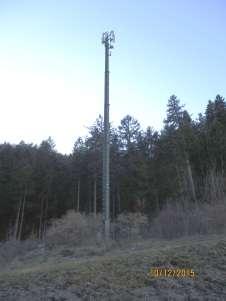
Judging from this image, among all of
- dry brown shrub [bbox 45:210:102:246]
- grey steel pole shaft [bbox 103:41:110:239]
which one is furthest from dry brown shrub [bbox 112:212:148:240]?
grey steel pole shaft [bbox 103:41:110:239]

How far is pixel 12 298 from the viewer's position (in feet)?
21.3

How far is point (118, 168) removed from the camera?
42219 mm

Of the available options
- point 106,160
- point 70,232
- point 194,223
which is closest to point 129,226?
point 70,232

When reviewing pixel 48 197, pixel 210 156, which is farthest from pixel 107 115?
pixel 48 197

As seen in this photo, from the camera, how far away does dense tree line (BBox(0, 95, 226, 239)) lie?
129ft

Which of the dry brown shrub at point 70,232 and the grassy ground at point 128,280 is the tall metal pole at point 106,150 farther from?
the grassy ground at point 128,280

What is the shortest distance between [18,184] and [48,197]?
4978 mm

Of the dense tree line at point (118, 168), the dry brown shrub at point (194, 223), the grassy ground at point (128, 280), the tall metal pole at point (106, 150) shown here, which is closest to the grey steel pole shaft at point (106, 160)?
the tall metal pole at point (106, 150)

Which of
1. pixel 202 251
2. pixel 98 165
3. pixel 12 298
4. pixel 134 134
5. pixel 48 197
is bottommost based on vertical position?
pixel 12 298

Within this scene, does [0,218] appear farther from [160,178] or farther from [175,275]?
[175,275]

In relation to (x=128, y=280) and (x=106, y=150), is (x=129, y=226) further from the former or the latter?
(x=128, y=280)

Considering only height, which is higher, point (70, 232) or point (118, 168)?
point (118, 168)

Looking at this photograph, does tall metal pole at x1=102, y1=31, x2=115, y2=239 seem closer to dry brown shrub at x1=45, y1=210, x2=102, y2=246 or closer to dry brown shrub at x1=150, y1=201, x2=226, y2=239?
dry brown shrub at x1=45, y1=210, x2=102, y2=246

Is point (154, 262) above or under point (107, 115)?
under
